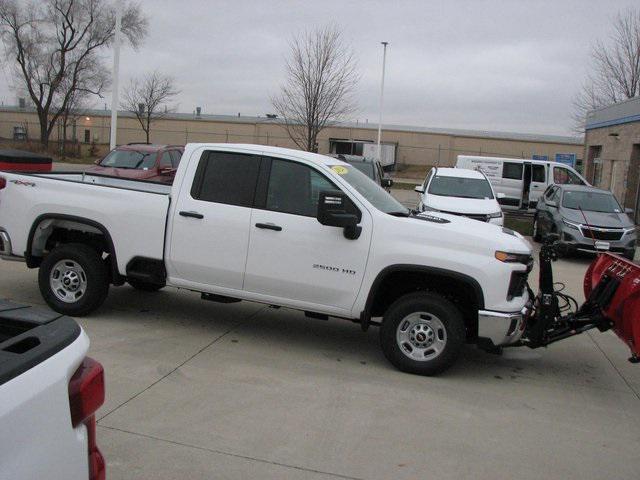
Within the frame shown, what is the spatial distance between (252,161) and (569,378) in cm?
Answer: 367

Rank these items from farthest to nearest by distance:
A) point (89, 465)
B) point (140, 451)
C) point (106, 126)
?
point (106, 126) < point (140, 451) < point (89, 465)

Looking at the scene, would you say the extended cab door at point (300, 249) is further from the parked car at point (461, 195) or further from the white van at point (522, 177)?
the white van at point (522, 177)

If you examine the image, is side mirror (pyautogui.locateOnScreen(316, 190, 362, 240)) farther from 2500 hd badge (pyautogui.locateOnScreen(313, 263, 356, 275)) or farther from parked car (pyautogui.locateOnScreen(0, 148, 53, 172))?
parked car (pyautogui.locateOnScreen(0, 148, 53, 172))

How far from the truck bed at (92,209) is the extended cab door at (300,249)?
103cm

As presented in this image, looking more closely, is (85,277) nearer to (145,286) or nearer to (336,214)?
(145,286)

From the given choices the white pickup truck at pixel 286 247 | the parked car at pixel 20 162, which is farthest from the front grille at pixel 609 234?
the parked car at pixel 20 162

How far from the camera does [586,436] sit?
4.80m

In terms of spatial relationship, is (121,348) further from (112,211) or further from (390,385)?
(390,385)

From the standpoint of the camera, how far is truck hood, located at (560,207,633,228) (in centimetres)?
1478

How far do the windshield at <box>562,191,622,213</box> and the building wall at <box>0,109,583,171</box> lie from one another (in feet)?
128

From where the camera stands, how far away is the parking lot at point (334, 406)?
13.5 feet

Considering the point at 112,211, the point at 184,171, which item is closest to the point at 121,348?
the point at 112,211

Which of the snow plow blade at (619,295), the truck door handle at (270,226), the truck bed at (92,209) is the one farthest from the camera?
the truck bed at (92,209)

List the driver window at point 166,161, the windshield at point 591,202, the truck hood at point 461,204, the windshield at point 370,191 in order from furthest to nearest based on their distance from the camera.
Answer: the windshield at point 591,202 → the driver window at point 166,161 → the truck hood at point 461,204 → the windshield at point 370,191
